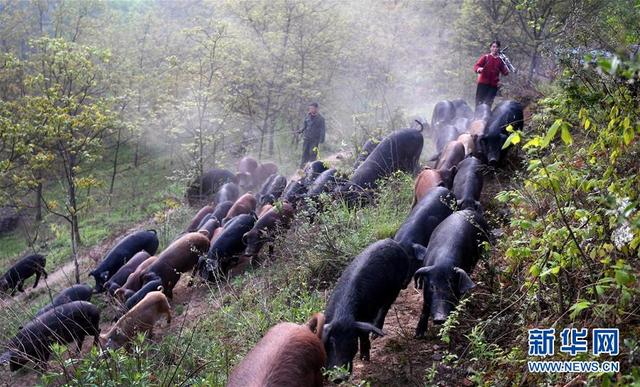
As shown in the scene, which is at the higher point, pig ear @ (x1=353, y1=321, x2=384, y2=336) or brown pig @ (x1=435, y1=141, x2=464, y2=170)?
brown pig @ (x1=435, y1=141, x2=464, y2=170)

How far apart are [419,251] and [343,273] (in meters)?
0.88

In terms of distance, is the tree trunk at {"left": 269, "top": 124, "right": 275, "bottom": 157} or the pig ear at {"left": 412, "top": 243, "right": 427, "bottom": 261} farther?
the tree trunk at {"left": 269, "top": 124, "right": 275, "bottom": 157}

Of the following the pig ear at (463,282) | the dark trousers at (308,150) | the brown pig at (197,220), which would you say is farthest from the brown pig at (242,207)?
the pig ear at (463,282)

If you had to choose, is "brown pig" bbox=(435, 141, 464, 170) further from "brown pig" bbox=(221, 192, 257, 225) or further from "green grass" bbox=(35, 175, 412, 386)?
"brown pig" bbox=(221, 192, 257, 225)

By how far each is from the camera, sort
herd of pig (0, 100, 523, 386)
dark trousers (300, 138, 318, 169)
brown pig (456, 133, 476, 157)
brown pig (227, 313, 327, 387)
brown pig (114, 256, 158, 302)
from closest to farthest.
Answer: brown pig (227, 313, 327, 387) < herd of pig (0, 100, 523, 386) < brown pig (114, 256, 158, 302) < brown pig (456, 133, 476, 157) < dark trousers (300, 138, 318, 169)

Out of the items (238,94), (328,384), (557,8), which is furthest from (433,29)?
(328,384)

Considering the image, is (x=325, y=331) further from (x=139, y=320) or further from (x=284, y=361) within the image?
(x=139, y=320)

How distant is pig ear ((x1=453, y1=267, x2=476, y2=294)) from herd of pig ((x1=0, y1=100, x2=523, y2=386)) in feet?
0.04

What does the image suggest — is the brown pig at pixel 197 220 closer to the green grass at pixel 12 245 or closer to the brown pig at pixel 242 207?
the brown pig at pixel 242 207

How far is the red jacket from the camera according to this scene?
35.3 ft

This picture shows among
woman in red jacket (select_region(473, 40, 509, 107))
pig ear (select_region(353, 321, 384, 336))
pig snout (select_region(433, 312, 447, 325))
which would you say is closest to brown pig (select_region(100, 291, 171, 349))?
pig ear (select_region(353, 321, 384, 336))

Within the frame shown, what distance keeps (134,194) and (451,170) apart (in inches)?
744

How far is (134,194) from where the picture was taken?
2391 centimetres

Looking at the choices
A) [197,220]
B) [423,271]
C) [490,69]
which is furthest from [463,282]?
[197,220]
